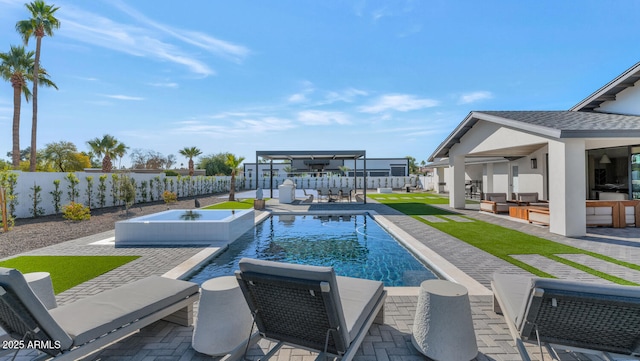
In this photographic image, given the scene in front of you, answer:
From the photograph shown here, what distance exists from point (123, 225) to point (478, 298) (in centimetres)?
860

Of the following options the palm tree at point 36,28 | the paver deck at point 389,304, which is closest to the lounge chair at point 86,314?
the paver deck at point 389,304

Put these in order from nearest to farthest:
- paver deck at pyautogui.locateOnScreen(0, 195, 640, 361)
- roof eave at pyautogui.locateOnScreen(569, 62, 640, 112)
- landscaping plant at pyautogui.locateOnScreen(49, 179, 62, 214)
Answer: paver deck at pyautogui.locateOnScreen(0, 195, 640, 361) < roof eave at pyautogui.locateOnScreen(569, 62, 640, 112) < landscaping plant at pyautogui.locateOnScreen(49, 179, 62, 214)

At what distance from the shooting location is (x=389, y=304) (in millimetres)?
4004

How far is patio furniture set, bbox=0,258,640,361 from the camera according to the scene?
6.98 ft

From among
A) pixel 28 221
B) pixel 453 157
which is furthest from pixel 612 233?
pixel 28 221

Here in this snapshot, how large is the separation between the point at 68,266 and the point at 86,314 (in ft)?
13.9

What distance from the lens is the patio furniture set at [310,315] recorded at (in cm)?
213

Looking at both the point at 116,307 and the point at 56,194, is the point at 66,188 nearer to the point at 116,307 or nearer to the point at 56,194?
the point at 56,194

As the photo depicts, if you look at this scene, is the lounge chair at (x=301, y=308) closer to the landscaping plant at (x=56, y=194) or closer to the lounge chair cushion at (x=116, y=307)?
the lounge chair cushion at (x=116, y=307)

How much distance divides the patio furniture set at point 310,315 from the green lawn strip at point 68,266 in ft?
8.68

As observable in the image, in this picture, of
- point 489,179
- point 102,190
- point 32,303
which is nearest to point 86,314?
point 32,303

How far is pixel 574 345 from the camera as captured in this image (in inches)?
91.2

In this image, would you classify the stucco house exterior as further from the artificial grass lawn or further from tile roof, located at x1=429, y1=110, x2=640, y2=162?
the artificial grass lawn

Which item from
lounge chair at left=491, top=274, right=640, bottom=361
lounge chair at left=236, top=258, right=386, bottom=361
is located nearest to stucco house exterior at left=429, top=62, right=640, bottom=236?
lounge chair at left=491, top=274, right=640, bottom=361
